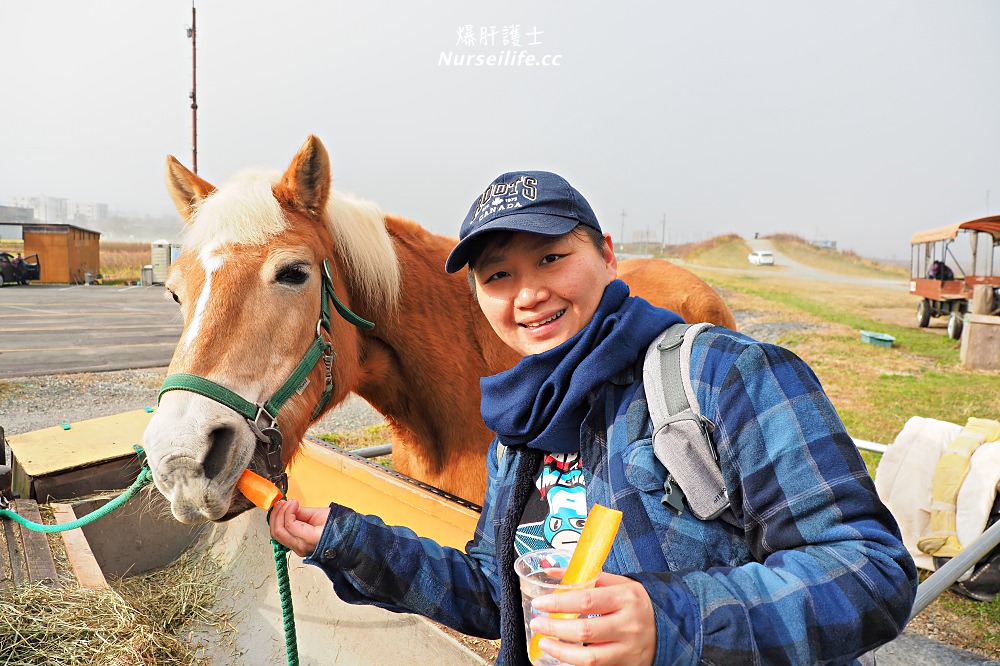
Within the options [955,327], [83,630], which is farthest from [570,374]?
[955,327]

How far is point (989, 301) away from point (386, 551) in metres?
16.4

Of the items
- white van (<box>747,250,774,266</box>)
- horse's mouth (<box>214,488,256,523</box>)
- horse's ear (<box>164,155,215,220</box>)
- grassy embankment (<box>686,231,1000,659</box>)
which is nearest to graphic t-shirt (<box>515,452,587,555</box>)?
horse's mouth (<box>214,488,256,523</box>)

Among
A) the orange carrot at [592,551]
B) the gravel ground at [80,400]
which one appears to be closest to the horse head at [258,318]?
the orange carrot at [592,551]

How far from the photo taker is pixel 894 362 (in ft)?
37.1

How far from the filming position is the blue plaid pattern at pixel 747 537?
71 cm

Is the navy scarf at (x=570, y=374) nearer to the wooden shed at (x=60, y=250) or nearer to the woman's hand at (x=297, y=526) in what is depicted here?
the woman's hand at (x=297, y=526)

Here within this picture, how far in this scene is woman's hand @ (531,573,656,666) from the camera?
24.7 inches

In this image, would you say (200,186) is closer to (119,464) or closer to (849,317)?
(119,464)

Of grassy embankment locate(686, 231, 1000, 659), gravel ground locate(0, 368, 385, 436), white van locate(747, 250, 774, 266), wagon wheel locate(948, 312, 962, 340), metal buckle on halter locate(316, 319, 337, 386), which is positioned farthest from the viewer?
white van locate(747, 250, 774, 266)

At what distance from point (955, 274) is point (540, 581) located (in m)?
Answer: 20.3

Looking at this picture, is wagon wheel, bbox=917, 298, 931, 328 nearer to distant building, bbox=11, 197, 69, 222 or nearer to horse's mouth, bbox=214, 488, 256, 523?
horse's mouth, bbox=214, 488, 256, 523

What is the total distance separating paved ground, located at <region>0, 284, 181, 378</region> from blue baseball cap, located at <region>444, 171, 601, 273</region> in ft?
21.9

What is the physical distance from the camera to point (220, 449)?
1.46 meters

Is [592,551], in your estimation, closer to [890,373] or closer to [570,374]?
[570,374]
